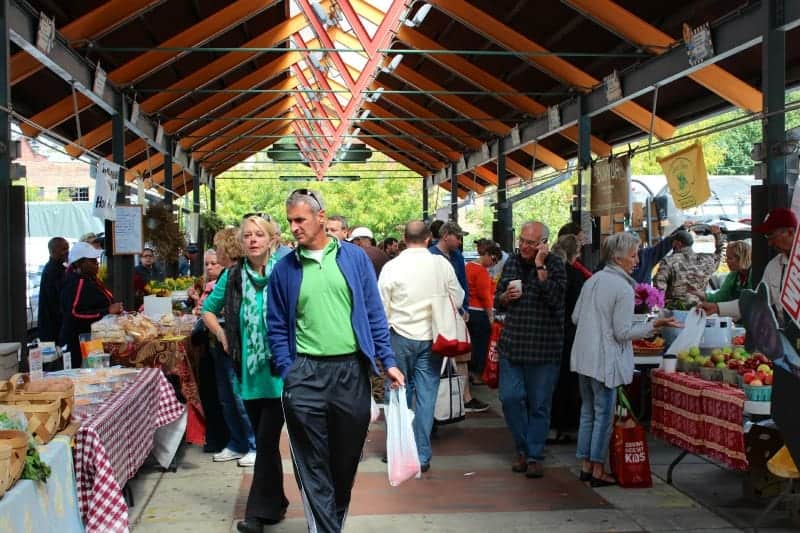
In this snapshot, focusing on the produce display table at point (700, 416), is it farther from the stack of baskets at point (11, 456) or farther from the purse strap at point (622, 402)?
the stack of baskets at point (11, 456)

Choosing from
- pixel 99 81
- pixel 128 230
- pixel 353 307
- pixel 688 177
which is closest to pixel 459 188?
pixel 128 230

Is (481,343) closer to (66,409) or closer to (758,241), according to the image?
(758,241)

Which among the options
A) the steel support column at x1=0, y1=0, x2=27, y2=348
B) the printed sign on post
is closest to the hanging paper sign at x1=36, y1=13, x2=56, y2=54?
the steel support column at x1=0, y1=0, x2=27, y2=348

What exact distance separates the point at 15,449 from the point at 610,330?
12.8 feet

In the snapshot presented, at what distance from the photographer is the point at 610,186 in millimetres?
11719

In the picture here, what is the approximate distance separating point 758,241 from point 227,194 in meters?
41.8

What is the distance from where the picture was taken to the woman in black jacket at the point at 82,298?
8.95 m

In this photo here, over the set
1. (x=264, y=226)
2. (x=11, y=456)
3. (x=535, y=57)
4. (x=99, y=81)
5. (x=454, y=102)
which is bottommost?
(x=11, y=456)

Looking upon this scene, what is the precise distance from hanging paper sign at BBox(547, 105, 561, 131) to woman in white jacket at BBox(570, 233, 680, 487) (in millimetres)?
7970

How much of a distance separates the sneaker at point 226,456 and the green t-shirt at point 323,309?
10.6 ft

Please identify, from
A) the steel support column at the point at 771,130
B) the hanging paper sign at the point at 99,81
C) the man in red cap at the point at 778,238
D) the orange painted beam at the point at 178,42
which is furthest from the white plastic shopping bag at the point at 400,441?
the orange painted beam at the point at 178,42

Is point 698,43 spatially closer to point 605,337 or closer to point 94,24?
point 605,337

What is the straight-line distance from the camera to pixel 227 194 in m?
47.4

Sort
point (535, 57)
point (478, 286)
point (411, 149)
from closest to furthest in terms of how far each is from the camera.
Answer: point (478, 286) < point (535, 57) < point (411, 149)
